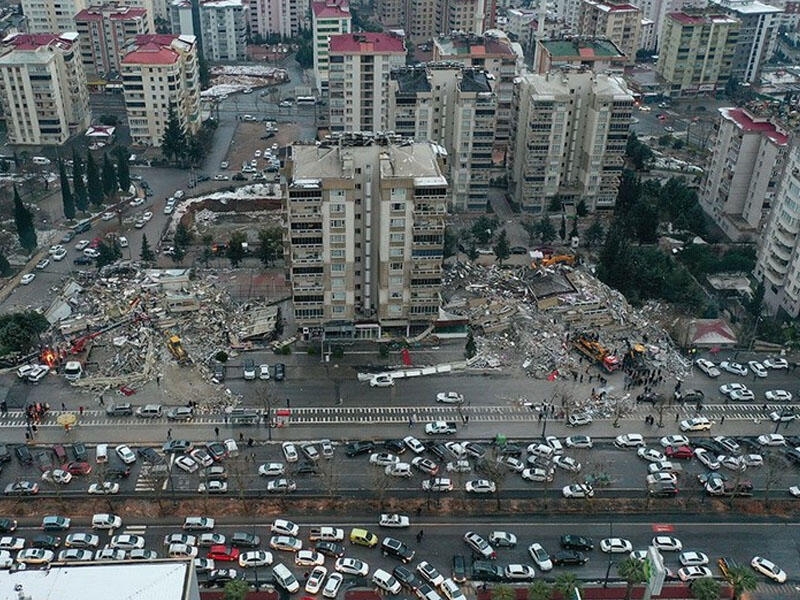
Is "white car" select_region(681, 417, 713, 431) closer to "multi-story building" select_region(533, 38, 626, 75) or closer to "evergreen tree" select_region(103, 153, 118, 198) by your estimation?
"multi-story building" select_region(533, 38, 626, 75)

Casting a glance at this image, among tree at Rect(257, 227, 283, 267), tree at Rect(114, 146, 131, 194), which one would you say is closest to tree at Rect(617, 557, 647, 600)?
tree at Rect(257, 227, 283, 267)

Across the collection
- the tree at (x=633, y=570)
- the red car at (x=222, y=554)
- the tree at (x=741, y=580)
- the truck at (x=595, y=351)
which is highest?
the tree at (x=633, y=570)

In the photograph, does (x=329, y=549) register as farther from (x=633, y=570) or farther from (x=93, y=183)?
(x=93, y=183)

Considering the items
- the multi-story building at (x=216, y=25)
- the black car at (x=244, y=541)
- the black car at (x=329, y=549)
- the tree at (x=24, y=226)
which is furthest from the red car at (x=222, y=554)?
the multi-story building at (x=216, y=25)

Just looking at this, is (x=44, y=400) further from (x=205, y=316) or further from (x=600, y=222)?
(x=600, y=222)

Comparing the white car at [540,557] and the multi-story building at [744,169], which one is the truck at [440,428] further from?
the multi-story building at [744,169]

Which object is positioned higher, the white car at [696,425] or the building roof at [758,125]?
the building roof at [758,125]
